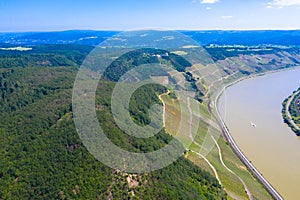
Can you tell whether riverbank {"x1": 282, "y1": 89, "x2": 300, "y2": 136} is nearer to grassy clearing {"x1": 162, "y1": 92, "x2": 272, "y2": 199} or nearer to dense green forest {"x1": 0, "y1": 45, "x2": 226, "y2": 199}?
grassy clearing {"x1": 162, "y1": 92, "x2": 272, "y2": 199}

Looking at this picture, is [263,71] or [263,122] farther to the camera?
[263,71]

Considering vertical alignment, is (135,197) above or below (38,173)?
below

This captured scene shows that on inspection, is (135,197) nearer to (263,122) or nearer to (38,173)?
(38,173)

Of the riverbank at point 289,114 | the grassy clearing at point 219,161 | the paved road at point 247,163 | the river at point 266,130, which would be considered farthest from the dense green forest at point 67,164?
the riverbank at point 289,114

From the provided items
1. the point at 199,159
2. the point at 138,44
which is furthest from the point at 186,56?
the point at 199,159

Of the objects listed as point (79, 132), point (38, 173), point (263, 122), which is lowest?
point (263, 122)

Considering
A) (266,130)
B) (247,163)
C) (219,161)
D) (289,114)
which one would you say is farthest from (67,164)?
(289,114)

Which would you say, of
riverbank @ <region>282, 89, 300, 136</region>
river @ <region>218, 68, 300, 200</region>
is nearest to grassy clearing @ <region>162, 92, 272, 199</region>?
river @ <region>218, 68, 300, 200</region>
